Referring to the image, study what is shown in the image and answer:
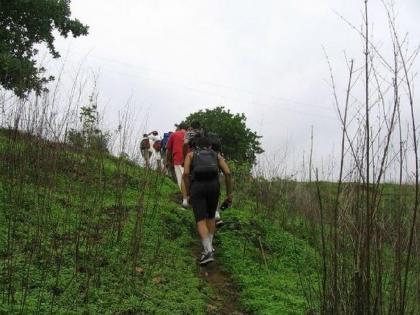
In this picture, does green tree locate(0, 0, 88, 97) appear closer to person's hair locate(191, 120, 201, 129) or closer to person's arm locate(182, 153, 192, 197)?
person's hair locate(191, 120, 201, 129)

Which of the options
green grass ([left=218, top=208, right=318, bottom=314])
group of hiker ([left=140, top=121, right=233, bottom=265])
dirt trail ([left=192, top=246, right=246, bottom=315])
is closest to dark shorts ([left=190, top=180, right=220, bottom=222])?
group of hiker ([left=140, top=121, right=233, bottom=265])

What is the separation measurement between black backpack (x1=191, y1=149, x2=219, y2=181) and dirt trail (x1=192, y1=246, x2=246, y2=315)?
1338 mm

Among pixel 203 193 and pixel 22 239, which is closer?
pixel 22 239

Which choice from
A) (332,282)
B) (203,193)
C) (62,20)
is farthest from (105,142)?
(62,20)

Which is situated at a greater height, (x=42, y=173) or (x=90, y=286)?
(x=42, y=173)

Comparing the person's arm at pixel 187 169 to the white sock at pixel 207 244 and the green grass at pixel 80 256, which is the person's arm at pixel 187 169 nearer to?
the green grass at pixel 80 256

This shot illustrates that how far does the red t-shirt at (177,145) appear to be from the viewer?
9.95m

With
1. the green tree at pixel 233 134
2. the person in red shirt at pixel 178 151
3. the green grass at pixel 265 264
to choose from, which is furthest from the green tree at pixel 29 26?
the green tree at pixel 233 134

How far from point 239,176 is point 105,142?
238 inches

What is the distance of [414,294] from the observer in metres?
3.22

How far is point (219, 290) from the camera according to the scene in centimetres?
643

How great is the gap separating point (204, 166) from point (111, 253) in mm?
1556

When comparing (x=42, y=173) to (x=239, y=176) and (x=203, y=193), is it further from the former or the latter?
(x=239, y=176)

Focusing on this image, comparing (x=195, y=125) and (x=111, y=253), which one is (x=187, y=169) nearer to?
(x=111, y=253)
